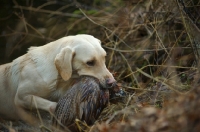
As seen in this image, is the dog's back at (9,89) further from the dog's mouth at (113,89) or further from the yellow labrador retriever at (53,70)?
the dog's mouth at (113,89)

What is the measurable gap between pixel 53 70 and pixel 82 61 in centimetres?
42

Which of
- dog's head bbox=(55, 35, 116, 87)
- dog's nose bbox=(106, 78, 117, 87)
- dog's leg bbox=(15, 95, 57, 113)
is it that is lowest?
dog's leg bbox=(15, 95, 57, 113)

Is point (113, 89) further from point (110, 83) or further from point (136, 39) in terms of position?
point (136, 39)

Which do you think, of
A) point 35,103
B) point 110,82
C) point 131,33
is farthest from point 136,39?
point 35,103

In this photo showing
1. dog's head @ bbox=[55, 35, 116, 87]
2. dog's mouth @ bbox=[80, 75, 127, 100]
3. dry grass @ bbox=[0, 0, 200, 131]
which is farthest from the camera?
dry grass @ bbox=[0, 0, 200, 131]

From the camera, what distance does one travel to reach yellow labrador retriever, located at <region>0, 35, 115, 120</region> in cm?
560

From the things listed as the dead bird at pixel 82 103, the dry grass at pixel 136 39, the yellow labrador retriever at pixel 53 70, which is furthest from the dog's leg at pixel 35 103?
the dry grass at pixel 136 39

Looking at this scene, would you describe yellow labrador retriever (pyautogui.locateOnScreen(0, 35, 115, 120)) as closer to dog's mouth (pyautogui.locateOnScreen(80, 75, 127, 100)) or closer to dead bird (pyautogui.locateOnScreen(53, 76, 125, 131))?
dog's mouth (pyautogui.locateOnScreen(80, 75, 127, 100))

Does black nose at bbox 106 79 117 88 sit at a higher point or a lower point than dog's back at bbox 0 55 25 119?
higher

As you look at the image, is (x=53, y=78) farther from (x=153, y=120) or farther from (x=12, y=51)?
(x=12, y=51)

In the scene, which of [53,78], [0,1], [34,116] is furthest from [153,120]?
[0,1]

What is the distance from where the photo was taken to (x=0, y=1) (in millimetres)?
9273

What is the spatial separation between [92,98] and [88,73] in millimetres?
550

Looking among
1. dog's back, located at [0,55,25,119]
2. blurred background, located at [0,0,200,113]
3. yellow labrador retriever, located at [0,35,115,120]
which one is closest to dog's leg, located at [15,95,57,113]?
yellow labrador retriever, located at [0,35,115,120]
